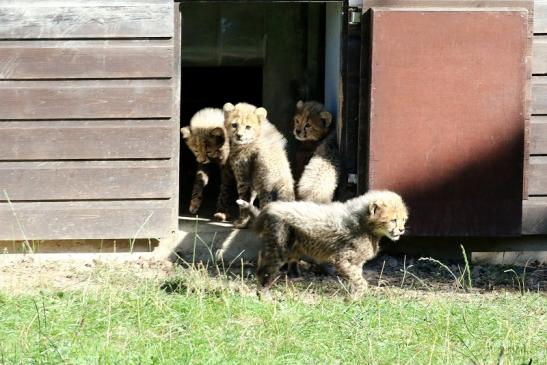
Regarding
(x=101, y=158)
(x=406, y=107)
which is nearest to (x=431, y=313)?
(x=406, y=107)

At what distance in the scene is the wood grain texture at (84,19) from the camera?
8516 millimetres

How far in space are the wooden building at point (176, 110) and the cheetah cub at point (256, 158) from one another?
626mm

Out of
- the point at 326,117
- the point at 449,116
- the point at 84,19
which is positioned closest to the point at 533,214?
the point at 449,116

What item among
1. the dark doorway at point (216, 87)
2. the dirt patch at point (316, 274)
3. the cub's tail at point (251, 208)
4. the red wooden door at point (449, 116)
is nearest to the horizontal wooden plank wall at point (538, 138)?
the red wooden door at point (449, 116)

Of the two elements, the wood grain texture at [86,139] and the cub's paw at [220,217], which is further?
the cub's paw at [220,217]

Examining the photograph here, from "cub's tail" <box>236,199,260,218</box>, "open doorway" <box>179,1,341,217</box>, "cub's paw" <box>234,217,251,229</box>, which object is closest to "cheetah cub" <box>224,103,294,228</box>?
"cub's paw" <box>234,217,251,229</box>

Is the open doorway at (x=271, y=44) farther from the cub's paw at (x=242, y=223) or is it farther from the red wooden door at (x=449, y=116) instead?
the red wooden door at (x=449, y=116)

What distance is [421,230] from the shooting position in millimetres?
8750

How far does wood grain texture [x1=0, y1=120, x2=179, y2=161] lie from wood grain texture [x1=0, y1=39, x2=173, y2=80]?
1.15 ft

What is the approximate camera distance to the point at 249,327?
255 inches

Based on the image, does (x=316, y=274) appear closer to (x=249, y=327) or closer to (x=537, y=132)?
(x=537, y=132)

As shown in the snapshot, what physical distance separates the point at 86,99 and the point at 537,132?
11.0 ft

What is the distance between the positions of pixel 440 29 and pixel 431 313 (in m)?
2.48

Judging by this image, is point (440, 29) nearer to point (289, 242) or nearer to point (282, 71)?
point (289, 242)
